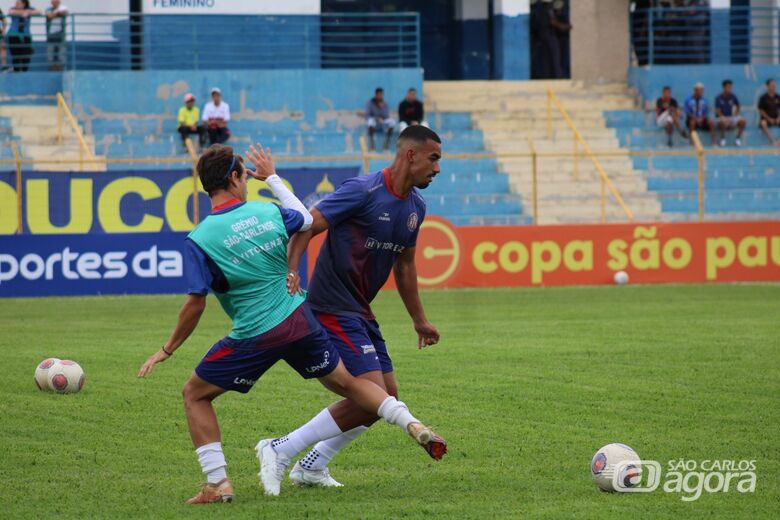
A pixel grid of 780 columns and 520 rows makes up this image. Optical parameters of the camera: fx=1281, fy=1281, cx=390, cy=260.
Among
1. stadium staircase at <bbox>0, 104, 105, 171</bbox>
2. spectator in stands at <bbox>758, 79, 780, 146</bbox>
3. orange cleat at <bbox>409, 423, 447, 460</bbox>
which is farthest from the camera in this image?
spectator in stands at <bbox>758, 79, 780, 146</bbox>

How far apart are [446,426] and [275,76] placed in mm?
22177

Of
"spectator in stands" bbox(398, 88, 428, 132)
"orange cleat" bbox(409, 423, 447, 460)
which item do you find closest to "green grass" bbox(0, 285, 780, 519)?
"orange cleat" bbox(409, 423, 447, 460)

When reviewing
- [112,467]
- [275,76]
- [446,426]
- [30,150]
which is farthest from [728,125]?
[112,467]

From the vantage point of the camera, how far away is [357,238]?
7.64 m

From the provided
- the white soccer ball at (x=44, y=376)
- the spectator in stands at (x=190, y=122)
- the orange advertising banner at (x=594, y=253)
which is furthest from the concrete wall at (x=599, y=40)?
the white soccer ball at (x=44, y=376)

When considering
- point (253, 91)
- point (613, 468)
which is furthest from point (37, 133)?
point (613, 468)

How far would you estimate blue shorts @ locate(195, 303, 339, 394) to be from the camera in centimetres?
706

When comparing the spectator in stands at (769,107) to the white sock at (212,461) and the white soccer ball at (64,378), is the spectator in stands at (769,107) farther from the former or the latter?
the white sock at (212,461)

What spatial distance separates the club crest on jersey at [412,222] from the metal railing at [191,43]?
23.0 metres

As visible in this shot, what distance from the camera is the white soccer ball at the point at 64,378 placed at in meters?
11.1

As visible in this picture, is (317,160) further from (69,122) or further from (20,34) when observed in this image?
(20,34)

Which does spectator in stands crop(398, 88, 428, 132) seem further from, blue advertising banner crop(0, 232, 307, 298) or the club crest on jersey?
the club crest on jersey

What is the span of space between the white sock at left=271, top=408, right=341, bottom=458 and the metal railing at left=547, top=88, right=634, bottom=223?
18436 mm

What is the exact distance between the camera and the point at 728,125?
30.7 m
